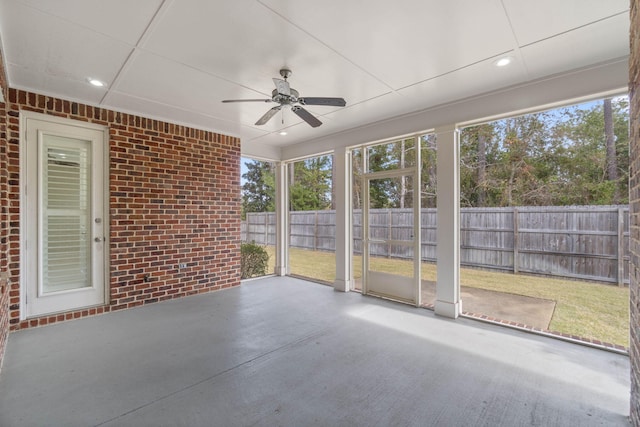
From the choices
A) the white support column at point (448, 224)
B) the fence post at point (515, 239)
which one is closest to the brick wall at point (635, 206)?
the white support column at point (448, 224)

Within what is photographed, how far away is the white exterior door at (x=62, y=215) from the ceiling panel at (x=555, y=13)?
14.9 feet

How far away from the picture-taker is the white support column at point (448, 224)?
141 inches

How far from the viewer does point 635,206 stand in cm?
166

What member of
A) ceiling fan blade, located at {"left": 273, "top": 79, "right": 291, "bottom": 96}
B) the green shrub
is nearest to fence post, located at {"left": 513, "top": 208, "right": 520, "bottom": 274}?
the green shrub

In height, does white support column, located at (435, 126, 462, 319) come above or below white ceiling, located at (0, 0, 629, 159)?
below

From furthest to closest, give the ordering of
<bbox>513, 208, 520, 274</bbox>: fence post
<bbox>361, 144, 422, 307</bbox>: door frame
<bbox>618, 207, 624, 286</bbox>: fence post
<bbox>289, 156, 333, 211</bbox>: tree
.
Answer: <bbox>289, 156, 333, 211</bbox>: tree
<bbox>513, 208, 520, 274</bbox>: fence post
<bbox>618, 207, 624, 286</bbox>: fence post
<bbox>361, 144, 422, 307</bbox>: door frame

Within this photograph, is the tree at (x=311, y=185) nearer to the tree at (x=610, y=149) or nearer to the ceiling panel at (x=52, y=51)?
the ceiling panel at (x=52, y=51)

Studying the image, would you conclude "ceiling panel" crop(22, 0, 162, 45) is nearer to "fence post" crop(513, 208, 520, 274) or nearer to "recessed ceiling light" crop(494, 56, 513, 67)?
"recessed ceiling light" crop(494, 56, 513, 67)

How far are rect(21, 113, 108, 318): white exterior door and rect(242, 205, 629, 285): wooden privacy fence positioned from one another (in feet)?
12.2

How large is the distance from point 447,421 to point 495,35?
2783 millimetres

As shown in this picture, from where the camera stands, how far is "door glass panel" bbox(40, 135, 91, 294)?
3354 millimetres

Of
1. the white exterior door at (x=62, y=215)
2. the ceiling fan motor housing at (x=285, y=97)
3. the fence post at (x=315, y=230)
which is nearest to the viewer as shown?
the ceiling fan motor housing at (x=285, y=97)

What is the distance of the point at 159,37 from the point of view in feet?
7.34

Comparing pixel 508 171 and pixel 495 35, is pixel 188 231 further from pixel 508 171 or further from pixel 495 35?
pixel 508 171
